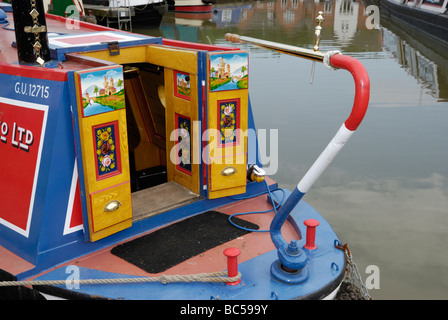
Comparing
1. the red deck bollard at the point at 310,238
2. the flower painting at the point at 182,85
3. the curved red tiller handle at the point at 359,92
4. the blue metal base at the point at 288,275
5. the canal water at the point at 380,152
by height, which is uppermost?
the curved red tiller handle at the point at 359,92

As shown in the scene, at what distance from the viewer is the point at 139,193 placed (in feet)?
15.8

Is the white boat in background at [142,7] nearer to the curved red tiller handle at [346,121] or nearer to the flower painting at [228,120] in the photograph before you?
the flower painting at [228,120]

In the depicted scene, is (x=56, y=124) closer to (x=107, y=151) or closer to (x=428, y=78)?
(x=107, y=151)

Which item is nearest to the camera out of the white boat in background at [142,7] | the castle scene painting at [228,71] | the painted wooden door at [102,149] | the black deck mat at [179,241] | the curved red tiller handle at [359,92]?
the curved red tiller handle at [359,92]

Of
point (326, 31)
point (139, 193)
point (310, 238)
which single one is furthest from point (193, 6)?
point (310, 238)

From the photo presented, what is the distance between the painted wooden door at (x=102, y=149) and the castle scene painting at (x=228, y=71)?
0.87 meters

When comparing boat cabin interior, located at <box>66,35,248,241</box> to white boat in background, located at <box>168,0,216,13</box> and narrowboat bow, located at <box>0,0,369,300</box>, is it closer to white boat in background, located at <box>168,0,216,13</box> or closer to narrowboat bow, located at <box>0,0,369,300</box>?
narrowboat bow, located at <box>0,0,369,300</box>

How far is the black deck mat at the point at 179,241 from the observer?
394 centimetres

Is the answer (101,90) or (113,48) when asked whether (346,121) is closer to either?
(101,90)

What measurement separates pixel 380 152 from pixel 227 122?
4.90 meters

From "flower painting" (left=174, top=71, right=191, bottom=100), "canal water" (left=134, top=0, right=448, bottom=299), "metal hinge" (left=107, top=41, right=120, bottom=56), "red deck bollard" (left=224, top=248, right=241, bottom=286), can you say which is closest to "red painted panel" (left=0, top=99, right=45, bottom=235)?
"metal hinge" (left=107, top=41, right=120, bottom=56)

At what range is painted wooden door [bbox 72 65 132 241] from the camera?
354 cm

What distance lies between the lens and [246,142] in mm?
4652

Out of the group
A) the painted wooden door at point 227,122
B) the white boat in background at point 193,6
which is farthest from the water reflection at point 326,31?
the painted wooden door at point 227,122
